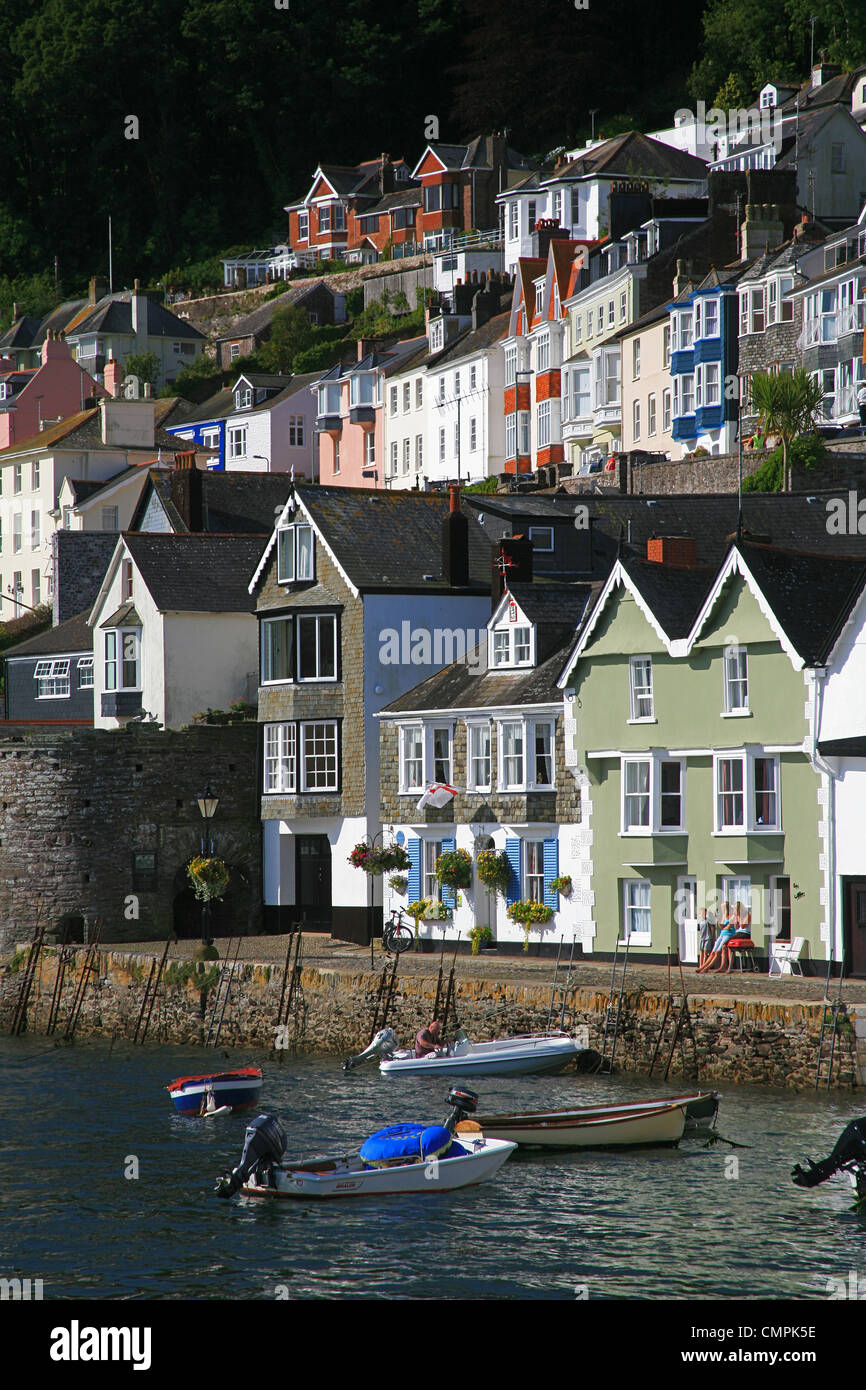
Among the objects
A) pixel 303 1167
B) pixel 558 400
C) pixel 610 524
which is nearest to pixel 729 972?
pixel 303 1167

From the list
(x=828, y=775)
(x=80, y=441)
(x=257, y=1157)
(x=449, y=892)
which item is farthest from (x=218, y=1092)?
(x=80, y=441)

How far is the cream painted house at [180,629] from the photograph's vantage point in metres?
64.1

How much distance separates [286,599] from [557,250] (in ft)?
158

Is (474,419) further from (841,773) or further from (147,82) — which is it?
(147,82)

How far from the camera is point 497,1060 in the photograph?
42375 mm

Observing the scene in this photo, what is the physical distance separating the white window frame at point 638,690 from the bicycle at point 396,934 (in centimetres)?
927

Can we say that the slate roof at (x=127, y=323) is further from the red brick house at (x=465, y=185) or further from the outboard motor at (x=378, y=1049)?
the outboard motor at (x=378, y=1049)

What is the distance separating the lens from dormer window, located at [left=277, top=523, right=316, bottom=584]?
195 feet

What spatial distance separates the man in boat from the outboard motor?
2.64 ft

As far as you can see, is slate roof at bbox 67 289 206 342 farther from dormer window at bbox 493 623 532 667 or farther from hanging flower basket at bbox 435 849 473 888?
hanging flower basket at bbox 435 849 473 888

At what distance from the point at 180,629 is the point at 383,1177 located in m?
33.4

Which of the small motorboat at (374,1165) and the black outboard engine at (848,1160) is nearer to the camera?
the black outboard engine at (848,1160)

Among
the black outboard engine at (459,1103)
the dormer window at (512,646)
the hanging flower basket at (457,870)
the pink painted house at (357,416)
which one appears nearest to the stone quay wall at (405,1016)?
the hanging flower basket at (457,870)

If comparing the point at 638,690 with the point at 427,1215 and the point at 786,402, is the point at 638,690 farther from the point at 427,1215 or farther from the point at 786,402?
the point at 786,402
